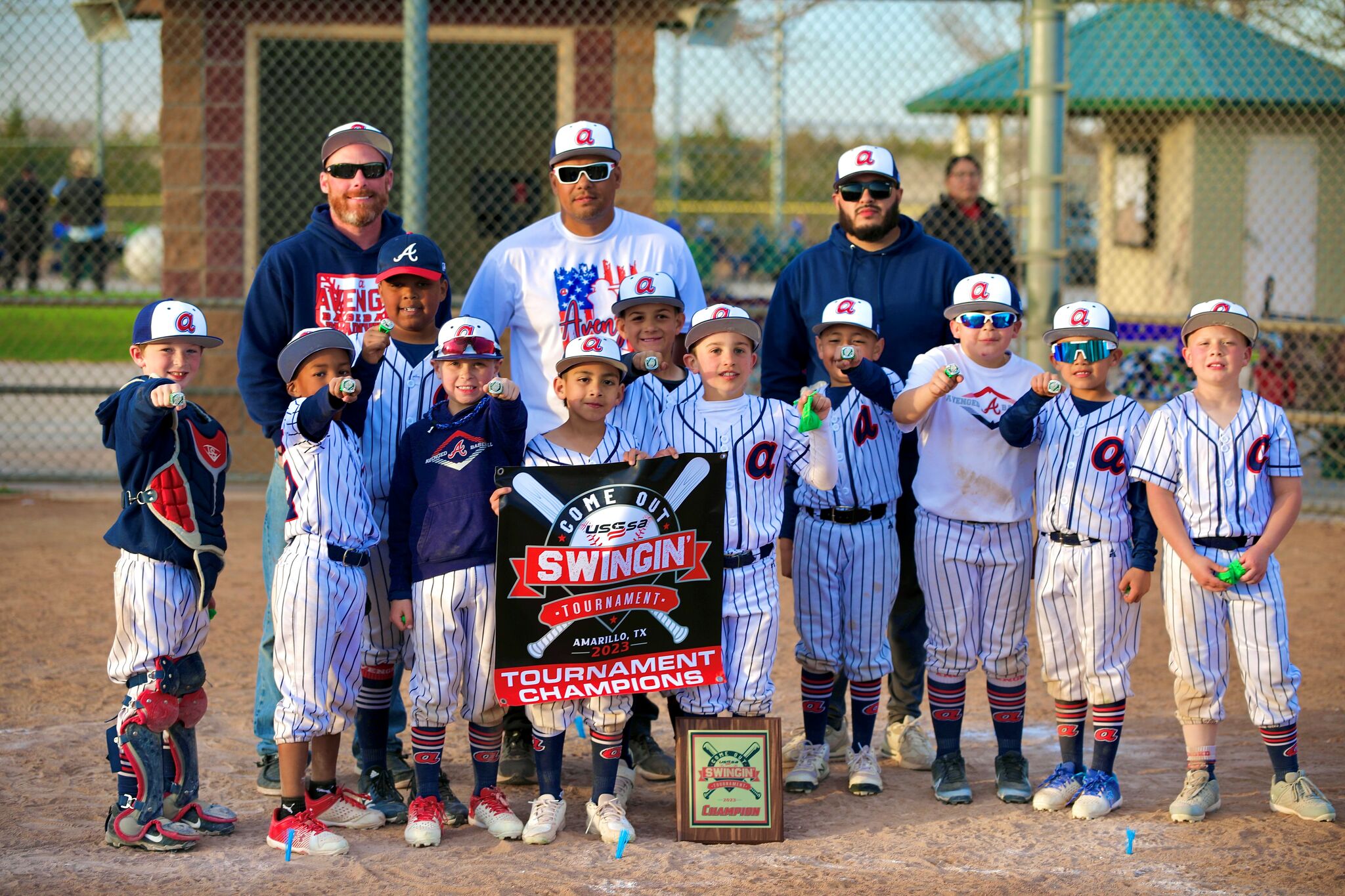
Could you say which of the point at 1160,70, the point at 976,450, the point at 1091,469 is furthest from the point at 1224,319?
the point at 1160,70

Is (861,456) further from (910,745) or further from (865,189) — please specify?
(910,745)

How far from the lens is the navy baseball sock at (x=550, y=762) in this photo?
3.94 m

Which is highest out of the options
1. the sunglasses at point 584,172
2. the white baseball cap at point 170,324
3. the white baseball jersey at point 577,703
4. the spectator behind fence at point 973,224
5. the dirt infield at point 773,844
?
the spectator behind fence at point 973,224

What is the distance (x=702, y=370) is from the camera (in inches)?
163

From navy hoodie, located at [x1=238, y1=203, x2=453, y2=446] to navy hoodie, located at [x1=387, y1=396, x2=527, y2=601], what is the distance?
1.60 ft

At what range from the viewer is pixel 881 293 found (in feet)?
15.2

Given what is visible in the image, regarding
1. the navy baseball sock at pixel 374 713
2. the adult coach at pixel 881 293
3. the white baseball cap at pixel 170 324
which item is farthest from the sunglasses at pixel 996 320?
the white baseball cap at pixel 170 324

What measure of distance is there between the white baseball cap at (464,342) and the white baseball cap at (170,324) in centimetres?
67

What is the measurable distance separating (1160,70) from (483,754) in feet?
37.0

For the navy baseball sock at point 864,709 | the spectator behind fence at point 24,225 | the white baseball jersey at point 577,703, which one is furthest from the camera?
the spectator behind fence at point 24,225

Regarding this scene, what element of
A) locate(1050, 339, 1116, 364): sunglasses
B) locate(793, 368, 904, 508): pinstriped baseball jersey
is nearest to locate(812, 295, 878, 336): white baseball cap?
locate(793, 368, 904, 508): pinstriped baseball jersey

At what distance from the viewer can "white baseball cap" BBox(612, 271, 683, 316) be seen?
4207 millimetres

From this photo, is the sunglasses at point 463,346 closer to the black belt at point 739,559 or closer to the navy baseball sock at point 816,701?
the black belt at point 739,559

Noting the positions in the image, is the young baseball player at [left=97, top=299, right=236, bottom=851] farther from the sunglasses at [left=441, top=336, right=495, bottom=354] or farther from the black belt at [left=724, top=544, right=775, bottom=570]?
the black belt at [left=724, top=544, right=775, bottom=570]
